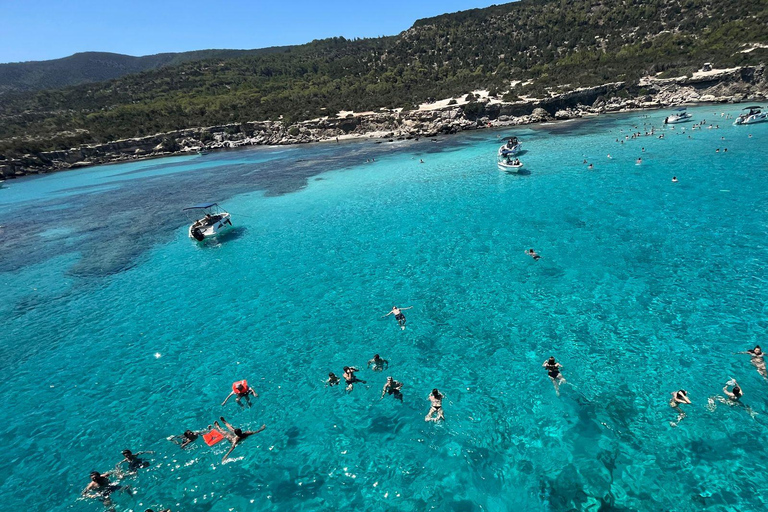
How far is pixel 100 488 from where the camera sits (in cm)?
1186

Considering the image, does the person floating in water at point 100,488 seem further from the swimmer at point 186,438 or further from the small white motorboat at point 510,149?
the small white motorboat at point 510,149

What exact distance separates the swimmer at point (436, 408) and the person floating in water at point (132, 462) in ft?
33.6

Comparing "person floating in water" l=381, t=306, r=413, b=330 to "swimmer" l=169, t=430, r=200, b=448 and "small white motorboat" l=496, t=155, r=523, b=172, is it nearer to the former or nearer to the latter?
"swimmer" l=169, t=430, r=200, b=448

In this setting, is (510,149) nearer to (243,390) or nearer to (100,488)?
(243,390)

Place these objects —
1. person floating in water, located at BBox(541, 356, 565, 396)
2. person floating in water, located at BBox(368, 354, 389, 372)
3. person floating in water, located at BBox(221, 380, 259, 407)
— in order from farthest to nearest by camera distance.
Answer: person floating in water, located at BBox(368, 354, 389, 372) < person floating in water, located at BBox(221, 380, 259, 407) < person floating in water, located at BBox(541, 356, 565, 396)

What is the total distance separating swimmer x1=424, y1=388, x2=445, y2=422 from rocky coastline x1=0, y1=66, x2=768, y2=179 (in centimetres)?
8093

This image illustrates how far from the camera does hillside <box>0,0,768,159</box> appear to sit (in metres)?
93.8

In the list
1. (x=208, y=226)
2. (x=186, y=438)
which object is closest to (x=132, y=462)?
(x=186, y=438)

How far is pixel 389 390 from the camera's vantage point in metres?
14.5

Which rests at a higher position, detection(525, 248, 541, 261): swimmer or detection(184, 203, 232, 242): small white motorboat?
detection(184, 203, 232, 242): small white motorboat

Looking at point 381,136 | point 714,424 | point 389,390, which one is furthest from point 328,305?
point 381,136

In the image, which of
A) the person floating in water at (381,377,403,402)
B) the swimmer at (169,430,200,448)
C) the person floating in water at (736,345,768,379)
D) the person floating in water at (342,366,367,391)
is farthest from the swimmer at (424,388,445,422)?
the person floating in water at (736,345,768,379)

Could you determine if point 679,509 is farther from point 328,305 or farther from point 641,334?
point 328,305

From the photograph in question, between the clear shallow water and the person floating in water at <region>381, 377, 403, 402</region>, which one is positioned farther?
the person floating in water at <region>381, 377, 403, 402</region>
